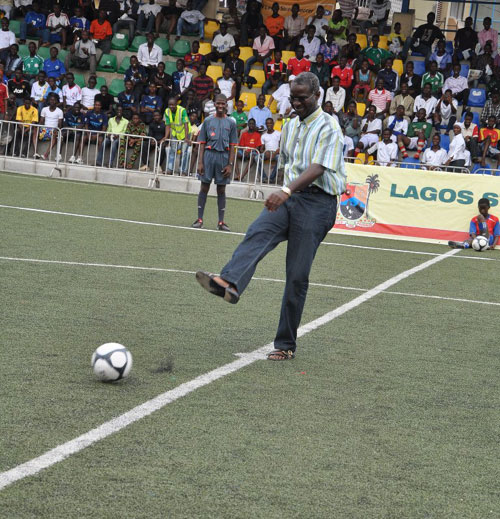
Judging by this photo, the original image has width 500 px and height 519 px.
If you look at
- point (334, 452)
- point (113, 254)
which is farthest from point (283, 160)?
point (113, 254)

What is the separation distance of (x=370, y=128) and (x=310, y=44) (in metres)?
4.54

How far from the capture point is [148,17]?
92.7 ft

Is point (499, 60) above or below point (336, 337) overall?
above

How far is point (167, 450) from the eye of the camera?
163 inches

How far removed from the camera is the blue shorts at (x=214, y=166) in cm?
1436

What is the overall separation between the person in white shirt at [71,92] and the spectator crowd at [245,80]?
0.05m

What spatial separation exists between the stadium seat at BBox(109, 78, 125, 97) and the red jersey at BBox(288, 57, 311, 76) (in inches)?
184

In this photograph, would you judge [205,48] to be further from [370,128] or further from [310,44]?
[370,128]

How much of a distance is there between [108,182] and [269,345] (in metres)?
16.1

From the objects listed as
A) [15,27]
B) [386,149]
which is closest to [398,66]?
[386,149]

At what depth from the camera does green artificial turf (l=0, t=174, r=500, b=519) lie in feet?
12.2

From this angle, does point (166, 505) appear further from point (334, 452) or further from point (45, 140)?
point (45, 140)

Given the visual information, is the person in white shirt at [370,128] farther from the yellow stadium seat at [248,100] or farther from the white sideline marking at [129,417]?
the white sideline marking at [129,417]

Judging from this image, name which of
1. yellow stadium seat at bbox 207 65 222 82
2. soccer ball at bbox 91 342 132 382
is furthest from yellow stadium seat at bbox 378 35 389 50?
soccer ball at bbox 91 342 132 382
